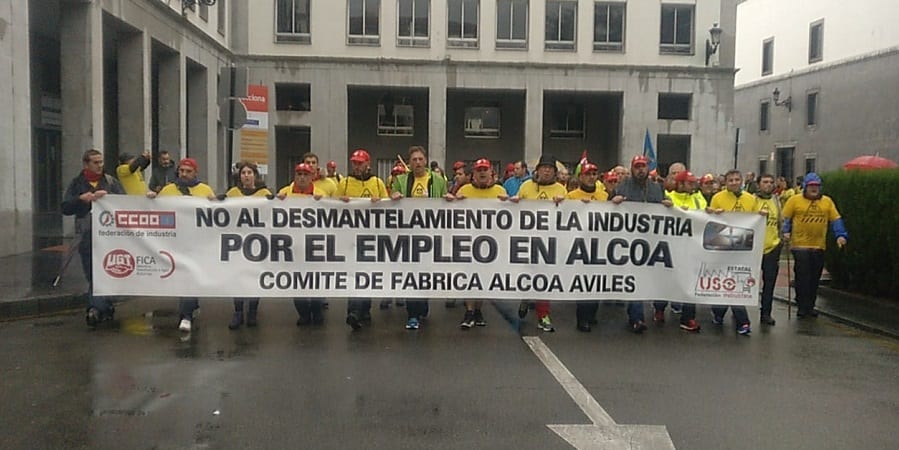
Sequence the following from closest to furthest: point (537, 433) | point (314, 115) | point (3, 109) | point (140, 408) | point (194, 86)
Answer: point (537, 433), point (140, 408), point (3, 109), point (194, 86), point (314, 115)

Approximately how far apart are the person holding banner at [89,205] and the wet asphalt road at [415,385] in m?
0.25

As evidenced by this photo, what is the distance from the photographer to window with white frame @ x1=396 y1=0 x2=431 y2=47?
34.2 metres

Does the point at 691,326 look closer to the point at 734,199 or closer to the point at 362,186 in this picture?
the point at 734,199

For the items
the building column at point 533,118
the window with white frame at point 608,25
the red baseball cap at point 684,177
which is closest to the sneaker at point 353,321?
the red baseball cap at point 684,177

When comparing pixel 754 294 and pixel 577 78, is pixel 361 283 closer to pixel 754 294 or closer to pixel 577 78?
pixel 754 294

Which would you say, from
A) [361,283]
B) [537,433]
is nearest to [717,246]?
[361,283]

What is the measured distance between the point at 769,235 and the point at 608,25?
27.1 meters

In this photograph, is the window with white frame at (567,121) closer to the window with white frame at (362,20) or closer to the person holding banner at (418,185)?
the window with white frame at (362,20)

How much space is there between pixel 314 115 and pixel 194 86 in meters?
7.23

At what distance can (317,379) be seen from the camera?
6625 mm

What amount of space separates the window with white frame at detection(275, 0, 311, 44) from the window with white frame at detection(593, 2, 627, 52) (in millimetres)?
12670

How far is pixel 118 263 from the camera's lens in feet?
28.2

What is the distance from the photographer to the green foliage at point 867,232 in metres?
11.4

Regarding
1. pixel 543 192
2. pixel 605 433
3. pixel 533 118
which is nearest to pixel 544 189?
pixel 543 192
